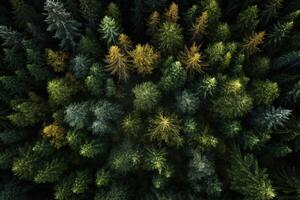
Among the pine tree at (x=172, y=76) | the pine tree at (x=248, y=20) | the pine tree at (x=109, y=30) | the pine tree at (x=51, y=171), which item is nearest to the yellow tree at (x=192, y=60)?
the pine tree at (x=172, y=76)

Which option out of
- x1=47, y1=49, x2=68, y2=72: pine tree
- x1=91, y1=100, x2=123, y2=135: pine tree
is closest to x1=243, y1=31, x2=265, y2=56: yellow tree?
x1=91, y1=100, x2=123, y2=135: pine tree

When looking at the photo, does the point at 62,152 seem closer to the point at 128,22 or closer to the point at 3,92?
the point at 3,92

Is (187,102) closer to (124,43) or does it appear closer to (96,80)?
(124,43)

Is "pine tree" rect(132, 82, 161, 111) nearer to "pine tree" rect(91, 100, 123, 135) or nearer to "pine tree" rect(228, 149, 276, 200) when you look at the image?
"pine tree" rect(91, 100, 123, 135)

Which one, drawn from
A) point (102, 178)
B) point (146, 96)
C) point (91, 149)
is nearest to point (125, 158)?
point (102, 178)

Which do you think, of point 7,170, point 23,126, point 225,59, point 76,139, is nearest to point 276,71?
point 225,59

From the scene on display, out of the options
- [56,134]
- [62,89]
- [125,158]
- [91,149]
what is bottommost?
[125,158]
